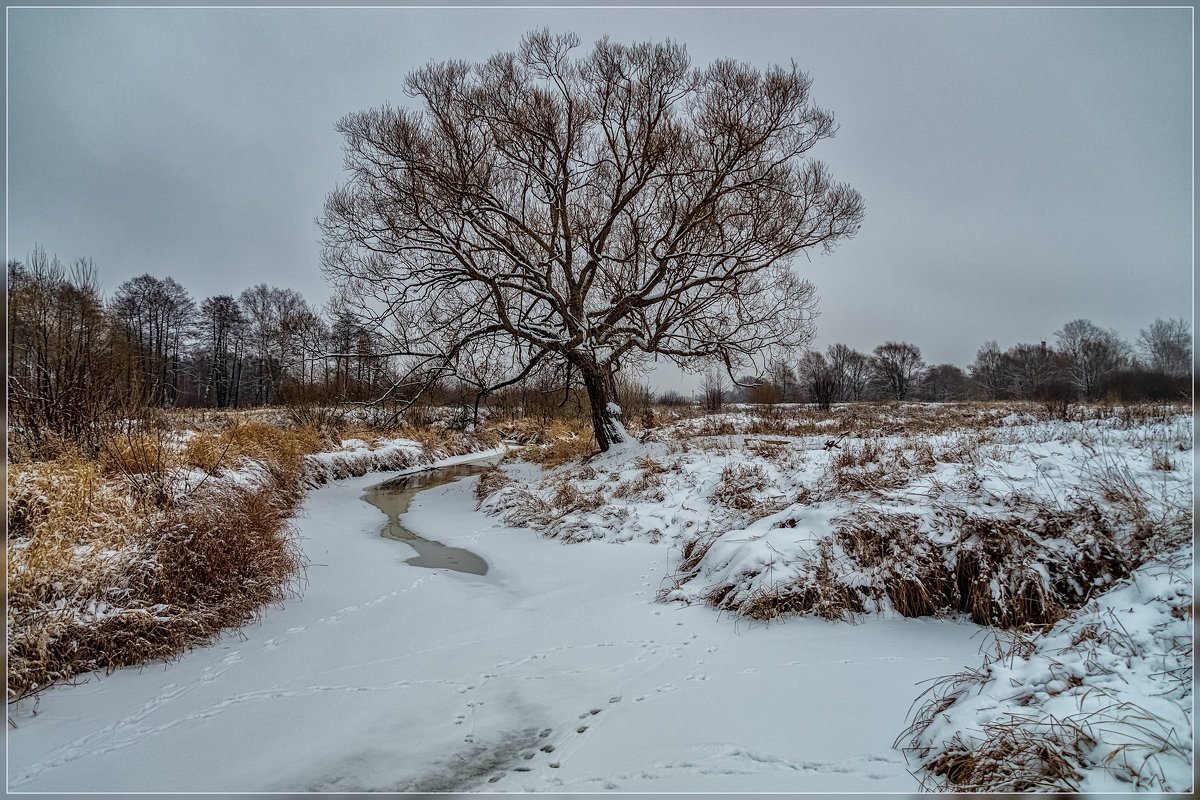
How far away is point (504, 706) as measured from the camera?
122 inches

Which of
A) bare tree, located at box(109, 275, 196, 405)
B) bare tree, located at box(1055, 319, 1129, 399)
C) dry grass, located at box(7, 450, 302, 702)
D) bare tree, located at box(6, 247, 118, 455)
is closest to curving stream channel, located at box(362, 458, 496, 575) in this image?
dry grass, located at box(7, 450, 302, 702)

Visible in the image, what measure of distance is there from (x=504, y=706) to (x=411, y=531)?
19.6ft

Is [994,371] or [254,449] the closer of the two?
[254,449]

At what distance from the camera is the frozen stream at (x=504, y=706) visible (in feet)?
7.82

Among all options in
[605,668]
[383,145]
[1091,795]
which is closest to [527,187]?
[383,145]

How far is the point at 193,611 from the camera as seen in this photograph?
12.9 feet

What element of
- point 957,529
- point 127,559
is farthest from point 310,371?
point 957,529

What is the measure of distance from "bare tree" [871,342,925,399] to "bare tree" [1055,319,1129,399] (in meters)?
50.9

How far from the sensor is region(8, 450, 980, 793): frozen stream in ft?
7.82

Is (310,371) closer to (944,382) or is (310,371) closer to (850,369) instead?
(850,369)

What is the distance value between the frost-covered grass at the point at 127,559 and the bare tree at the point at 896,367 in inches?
2768

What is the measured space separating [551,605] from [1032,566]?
393 centimetres

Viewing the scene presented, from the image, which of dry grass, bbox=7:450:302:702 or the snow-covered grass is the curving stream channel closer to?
dry grass, bbox=7:450:302:702

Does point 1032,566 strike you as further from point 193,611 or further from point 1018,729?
point 193,611
